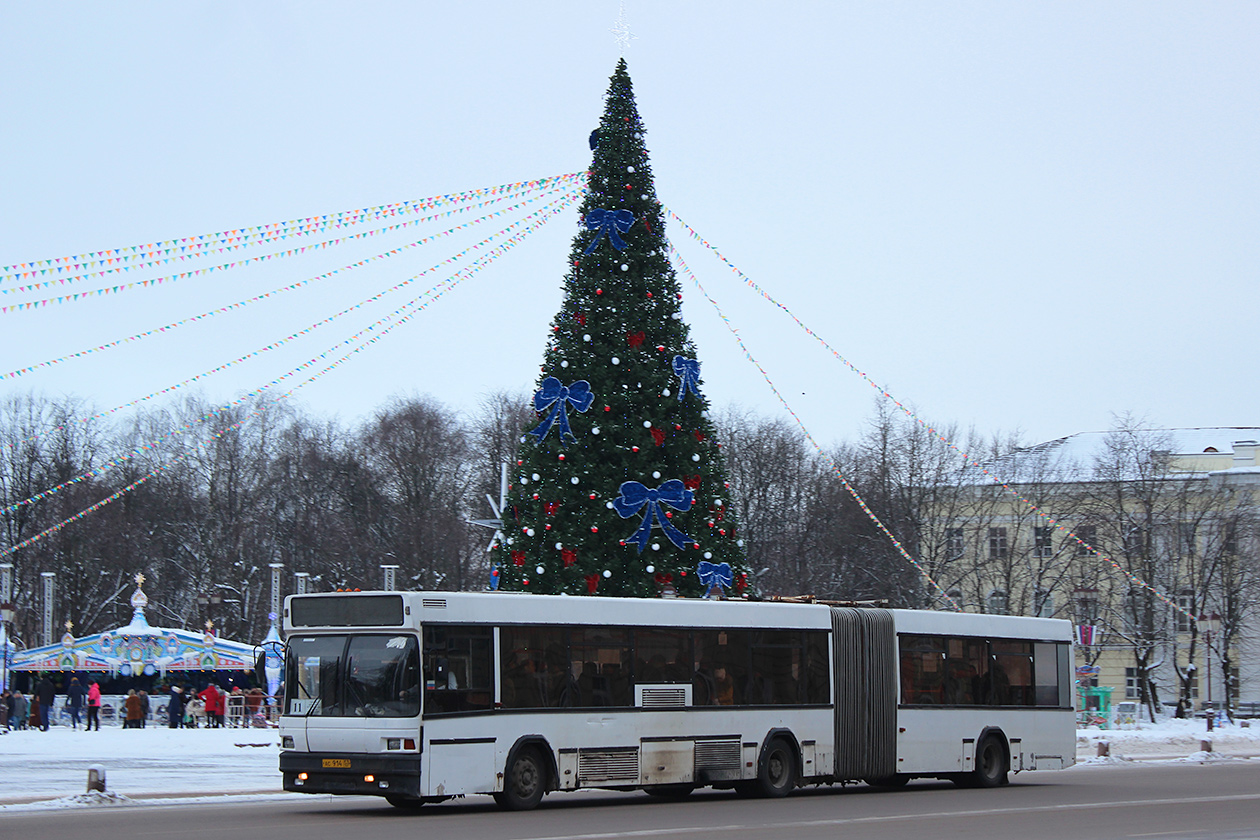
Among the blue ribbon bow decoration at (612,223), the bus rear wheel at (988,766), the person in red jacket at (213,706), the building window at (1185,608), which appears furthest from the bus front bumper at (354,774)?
the building window at (1185,608)

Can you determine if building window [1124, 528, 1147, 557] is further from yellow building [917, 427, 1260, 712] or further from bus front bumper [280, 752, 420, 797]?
bus front bumper [280, 752, 420, 797]

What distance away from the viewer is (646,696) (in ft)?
65.1

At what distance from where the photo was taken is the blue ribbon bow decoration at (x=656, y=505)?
2939 cm

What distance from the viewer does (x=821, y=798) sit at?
844 inches

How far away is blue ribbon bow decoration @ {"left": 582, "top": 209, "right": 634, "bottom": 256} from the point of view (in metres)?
30.6

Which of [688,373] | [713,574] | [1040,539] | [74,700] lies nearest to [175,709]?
[74,700]

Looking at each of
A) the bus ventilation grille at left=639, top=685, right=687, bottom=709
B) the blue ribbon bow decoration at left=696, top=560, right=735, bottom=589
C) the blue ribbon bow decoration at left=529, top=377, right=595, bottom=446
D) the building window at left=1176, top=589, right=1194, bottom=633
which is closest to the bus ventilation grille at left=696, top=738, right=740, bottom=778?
the bus ventilation grille at left=639, top=685, right=687, bottom=709

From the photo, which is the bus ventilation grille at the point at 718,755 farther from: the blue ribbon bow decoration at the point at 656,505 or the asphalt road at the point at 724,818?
the blue ribbon bow decoration at the point at 656,505

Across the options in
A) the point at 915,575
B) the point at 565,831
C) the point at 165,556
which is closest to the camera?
the point at 565,831

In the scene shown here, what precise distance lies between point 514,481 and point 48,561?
4370cm

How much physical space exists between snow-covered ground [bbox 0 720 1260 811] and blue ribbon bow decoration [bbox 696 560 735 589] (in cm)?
881

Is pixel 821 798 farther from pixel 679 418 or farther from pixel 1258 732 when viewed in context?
pixel 1258 732

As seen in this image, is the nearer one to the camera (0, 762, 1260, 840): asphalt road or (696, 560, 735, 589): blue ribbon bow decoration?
(0, 762, 1260, 840): asphalt road

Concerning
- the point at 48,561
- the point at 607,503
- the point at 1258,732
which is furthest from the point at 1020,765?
the point at 48,561
